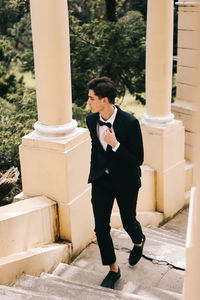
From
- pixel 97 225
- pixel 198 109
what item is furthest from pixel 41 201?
pixel 198 109

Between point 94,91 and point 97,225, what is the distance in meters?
1.23

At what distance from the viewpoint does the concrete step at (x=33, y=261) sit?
13.4 feet

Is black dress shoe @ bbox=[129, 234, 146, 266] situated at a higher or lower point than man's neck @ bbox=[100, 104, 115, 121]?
lower

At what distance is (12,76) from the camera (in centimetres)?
1227

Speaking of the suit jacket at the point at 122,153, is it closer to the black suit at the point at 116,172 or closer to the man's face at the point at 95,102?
the black suit at the point at 116,172

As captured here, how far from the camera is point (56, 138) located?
4629 mm

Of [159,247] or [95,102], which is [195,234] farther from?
[159,247]

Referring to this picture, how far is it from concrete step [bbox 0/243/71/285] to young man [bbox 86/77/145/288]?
627 mm

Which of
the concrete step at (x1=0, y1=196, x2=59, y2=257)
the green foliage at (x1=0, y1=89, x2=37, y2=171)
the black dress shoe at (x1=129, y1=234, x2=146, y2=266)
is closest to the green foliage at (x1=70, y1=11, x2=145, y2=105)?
the green foliage at (x1=0, y1=89, x2=37, y2=171)

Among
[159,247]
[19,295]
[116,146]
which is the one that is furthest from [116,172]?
[159,247]

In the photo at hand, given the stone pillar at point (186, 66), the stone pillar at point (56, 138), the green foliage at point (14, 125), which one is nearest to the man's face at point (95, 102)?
the stone pillar at point (56, 138)

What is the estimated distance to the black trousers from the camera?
13.2ft

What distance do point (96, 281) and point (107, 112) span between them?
5.50 ft

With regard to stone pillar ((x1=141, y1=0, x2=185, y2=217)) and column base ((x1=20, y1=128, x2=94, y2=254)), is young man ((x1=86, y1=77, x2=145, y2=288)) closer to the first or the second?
column base ((x1=20, y1=128, x2=94, y2=254))
